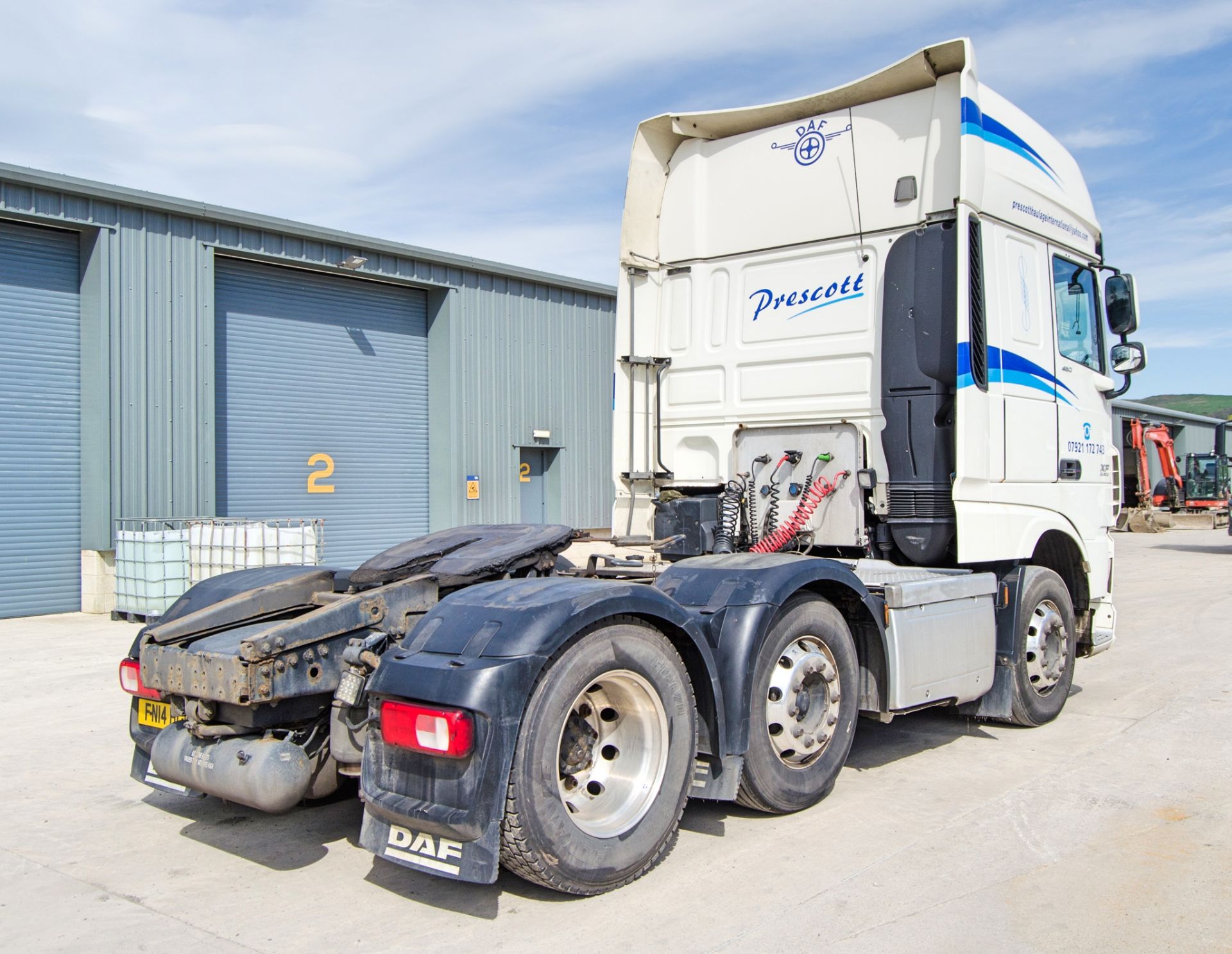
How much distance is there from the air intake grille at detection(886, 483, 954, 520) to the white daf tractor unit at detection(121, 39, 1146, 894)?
19 millimetres

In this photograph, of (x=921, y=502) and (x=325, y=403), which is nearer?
(x=921, y=502)

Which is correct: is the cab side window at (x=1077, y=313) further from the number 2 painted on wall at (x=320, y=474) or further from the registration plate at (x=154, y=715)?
the number 2 painted on wall at (x=320, y=474)

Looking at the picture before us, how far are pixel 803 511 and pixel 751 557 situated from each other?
1.37m

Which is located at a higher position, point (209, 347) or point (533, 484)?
point (209, 347)

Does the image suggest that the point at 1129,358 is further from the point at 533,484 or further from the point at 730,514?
the point at 533,484

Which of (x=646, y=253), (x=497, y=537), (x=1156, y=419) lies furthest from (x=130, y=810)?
(x=1156, y=419)

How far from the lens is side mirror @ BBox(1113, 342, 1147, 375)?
737 centimetres

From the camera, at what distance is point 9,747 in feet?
21.8

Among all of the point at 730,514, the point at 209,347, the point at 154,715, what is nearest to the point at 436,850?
the point at 154,715

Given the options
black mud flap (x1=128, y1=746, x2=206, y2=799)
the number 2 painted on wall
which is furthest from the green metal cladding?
black mud flap (x1=128, y1=746, x2=206, y2=799)

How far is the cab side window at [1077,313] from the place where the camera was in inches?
275

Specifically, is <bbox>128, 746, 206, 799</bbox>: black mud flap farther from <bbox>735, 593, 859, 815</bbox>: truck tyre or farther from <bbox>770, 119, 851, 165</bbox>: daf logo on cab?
<bbox>770, 119, 851, 165</bbox>: daf logo on cab

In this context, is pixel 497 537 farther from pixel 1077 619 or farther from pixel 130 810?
pixel 1077 619

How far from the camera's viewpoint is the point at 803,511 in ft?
21.0
